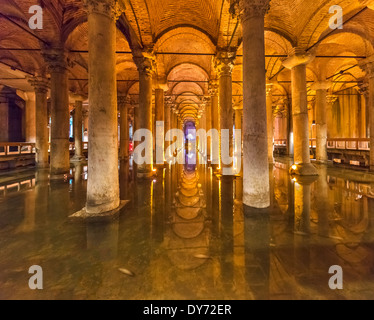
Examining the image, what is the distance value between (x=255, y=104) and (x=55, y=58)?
9891 mm

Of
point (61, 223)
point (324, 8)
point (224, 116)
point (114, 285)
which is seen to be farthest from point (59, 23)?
point (324, 8)

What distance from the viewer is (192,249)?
3.27m

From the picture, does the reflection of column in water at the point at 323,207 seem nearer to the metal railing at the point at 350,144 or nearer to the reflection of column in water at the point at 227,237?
the reflection of column in water at the point at 227,237

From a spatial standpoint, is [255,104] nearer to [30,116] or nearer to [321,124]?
[321,124]

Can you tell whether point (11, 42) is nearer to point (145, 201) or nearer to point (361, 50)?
point (145, 201)

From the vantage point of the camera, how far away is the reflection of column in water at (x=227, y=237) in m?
2.57

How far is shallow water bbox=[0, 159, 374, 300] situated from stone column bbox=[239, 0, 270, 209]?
0.74 m

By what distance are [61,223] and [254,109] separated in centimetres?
547

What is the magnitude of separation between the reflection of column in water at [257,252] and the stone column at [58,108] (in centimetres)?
925

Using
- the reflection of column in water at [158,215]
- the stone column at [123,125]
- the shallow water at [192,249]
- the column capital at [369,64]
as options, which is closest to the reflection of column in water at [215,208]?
the shallow water at [192,249]

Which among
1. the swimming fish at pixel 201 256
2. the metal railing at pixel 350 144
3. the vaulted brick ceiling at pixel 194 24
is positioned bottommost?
the swimming fish at pixel 201 256

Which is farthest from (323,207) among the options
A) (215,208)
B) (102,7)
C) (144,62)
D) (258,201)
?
(144,62)

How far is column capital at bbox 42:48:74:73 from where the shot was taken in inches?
365

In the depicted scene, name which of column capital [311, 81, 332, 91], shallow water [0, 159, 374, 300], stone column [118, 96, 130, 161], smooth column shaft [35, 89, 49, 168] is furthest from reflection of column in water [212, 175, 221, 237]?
stone column [118, 96, 130, 161]
